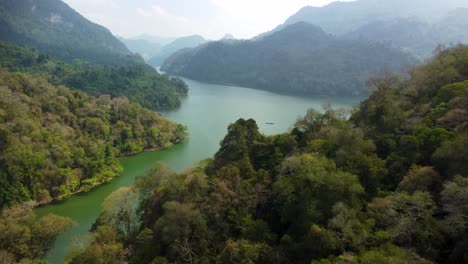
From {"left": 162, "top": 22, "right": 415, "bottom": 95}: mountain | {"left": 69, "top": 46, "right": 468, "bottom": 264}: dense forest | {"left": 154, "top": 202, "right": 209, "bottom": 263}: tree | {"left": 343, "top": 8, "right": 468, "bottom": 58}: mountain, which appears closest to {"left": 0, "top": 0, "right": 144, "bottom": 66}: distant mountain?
{"left": 162, "top": 22, "right": 415, "bottom": 95}: mountain

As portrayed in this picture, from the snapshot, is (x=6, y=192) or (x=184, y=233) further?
(x=6, y=192)

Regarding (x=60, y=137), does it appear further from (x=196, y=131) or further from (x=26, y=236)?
(x=196, y=131)

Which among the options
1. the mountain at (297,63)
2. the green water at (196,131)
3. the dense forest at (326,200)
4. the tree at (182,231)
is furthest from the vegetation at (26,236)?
the mountain at (297,63)

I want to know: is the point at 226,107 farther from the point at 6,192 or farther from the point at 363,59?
the point at 363,59

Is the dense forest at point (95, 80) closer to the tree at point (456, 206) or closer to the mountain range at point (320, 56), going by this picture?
the mountain range at point (320, 56)

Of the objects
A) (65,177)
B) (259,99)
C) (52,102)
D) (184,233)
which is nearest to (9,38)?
(259,99)

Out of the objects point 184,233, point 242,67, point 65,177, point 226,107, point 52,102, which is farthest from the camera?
point 242,67
